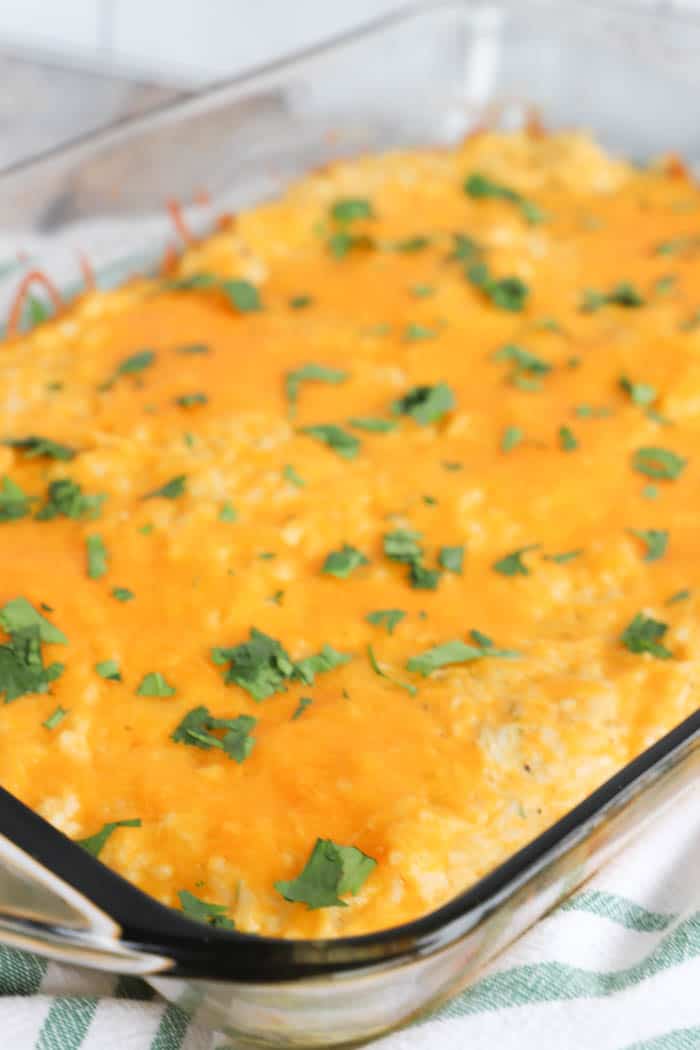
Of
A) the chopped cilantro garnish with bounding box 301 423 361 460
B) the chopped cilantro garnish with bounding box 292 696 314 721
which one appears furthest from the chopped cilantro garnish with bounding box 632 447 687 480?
the chopped cilantro garnish with bounding box 292 696 314 721

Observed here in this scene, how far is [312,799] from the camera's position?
1.35m

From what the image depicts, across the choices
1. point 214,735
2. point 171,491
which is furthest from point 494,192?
point 214,735

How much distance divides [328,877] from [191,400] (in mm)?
940

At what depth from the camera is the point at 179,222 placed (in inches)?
103

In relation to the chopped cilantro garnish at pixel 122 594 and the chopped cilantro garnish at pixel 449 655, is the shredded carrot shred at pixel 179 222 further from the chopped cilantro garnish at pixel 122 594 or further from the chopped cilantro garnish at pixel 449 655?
the chopped cilantro garnish at pixel 449 655

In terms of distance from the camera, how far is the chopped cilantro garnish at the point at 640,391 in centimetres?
206

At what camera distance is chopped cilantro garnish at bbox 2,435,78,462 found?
1.88 metres

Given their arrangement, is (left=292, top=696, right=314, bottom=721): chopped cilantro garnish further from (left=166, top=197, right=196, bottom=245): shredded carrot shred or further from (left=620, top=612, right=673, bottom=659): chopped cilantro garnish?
(left=166, top=197, right=196, bottom=245): shredded carrot shred

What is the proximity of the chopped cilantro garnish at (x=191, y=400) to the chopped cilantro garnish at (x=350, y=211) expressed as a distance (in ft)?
2.52

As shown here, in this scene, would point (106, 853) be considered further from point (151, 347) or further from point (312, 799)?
point (151, 347)

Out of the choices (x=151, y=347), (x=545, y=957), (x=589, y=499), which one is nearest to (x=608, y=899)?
(x=545, y=957)

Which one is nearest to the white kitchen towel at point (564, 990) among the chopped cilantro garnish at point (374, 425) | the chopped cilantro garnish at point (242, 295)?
the chopped cilantro garnish at point (374, 425)

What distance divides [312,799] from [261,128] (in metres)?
1.78

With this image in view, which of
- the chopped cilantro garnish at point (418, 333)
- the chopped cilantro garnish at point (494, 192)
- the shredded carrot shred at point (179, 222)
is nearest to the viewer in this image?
the chopped cilantro garnish at point (418, 333)
